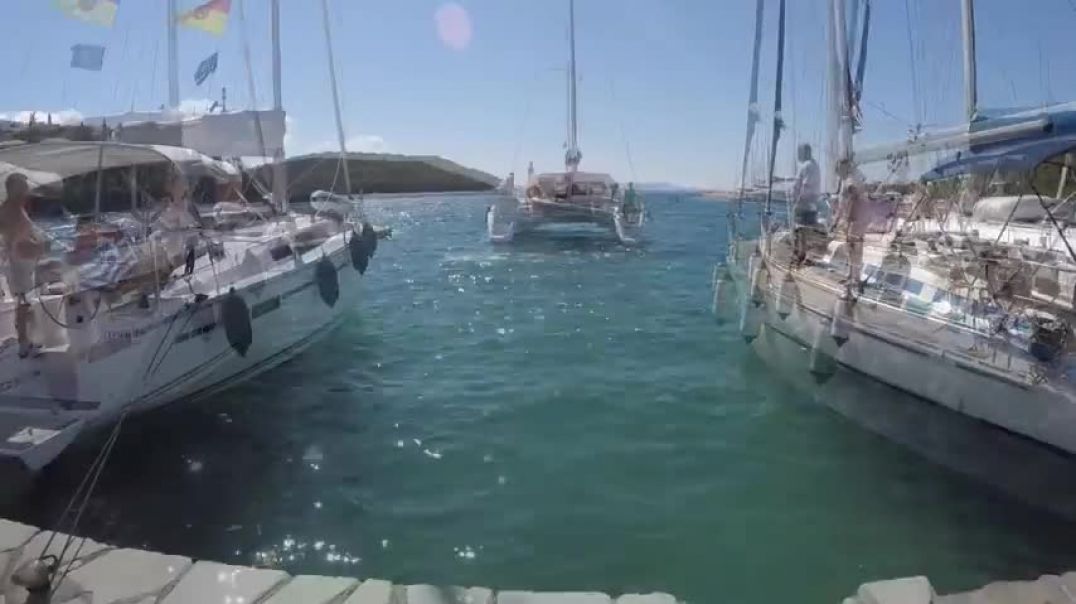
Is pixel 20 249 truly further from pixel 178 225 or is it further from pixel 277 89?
pixel 277 89

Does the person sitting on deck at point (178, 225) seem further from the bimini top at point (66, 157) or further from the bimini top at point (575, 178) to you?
the bimini top at point (575, 178)

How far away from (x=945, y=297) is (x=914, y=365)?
52.8 inches

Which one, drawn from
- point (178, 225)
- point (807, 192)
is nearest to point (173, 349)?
point (178, 225)

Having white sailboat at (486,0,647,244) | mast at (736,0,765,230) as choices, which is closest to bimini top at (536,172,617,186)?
white sailboat at (486,0,647,244)

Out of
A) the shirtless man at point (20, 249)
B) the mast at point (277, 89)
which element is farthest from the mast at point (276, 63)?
the shirtless man at point (20, 249)

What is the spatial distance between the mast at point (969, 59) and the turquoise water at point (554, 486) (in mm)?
4700

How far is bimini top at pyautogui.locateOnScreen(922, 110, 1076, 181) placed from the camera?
6531mm

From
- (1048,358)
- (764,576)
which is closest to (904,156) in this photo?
(1048,358)

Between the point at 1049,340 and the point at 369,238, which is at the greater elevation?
the point at 369,238

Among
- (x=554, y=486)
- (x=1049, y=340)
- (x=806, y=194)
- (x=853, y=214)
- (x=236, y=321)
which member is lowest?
A: (x=554, y=486)

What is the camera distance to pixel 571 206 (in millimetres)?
31016

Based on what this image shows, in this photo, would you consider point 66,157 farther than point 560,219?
No

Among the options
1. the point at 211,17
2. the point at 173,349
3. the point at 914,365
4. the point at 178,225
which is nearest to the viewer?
the point at 914,365

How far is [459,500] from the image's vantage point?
7.07 metres
